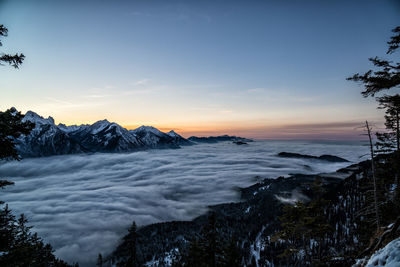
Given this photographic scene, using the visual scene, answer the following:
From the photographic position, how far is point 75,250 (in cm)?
17400

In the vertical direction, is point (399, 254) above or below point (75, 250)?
above

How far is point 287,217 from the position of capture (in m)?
17.8

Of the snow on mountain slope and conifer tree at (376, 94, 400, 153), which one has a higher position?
conifer tree at (376, 94, 400, 153)

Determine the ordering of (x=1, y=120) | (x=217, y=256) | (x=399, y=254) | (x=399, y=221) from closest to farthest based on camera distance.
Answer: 1. (x=399, y=254)
2. (x=1, y=120)
3. (x=399, y=221)
4. (x=217, y=256)

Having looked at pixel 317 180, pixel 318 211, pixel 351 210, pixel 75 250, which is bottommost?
pixel 75 250

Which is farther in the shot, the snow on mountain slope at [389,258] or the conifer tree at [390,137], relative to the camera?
the conifer tree at [390,137]

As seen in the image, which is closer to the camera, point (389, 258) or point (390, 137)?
point (389, 258)

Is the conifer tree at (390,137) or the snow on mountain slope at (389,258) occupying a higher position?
the conifer tree at (390,137)

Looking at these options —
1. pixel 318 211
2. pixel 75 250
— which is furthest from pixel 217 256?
pixel 75 250

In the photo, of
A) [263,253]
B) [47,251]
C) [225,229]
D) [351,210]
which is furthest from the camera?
[225,229]

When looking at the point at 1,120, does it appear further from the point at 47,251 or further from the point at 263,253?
the point at 263,253

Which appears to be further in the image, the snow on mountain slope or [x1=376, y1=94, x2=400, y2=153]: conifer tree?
[x1=376, y1=94, x2=400, y2=153]: conifer tree

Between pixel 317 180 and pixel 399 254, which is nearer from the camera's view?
pixel 399 254

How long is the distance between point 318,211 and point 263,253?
539ft
